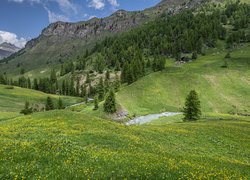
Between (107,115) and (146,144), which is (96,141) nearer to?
(146,144)

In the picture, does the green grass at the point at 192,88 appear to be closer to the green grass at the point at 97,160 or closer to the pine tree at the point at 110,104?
the pine tree at the point at 110,104

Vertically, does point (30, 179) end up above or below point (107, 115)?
above

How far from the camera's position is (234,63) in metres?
150

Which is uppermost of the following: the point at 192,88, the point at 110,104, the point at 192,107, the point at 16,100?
the point at 192,88

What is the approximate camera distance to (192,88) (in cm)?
11500

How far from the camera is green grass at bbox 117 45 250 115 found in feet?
326

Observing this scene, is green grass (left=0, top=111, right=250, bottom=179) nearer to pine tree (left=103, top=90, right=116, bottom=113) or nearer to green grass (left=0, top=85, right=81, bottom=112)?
pine tree (left=103, top=90, right=116, bottom=113)

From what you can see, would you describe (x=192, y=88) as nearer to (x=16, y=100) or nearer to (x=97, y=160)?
(x=16, y=100)

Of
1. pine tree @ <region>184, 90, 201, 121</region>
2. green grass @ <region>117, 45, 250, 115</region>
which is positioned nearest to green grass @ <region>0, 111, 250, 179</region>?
pine tree @ <region>184, 90, 201, 121</region>

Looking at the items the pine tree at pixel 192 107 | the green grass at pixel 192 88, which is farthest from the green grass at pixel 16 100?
the pine tree at pixel 192 107

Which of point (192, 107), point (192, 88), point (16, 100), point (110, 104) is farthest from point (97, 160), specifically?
point (16, 100)

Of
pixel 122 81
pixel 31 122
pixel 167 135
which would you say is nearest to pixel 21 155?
pixel 31 122

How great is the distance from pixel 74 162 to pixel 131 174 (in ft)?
13.8

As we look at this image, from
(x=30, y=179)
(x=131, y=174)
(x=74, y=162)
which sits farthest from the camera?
(x=74, y=162)
